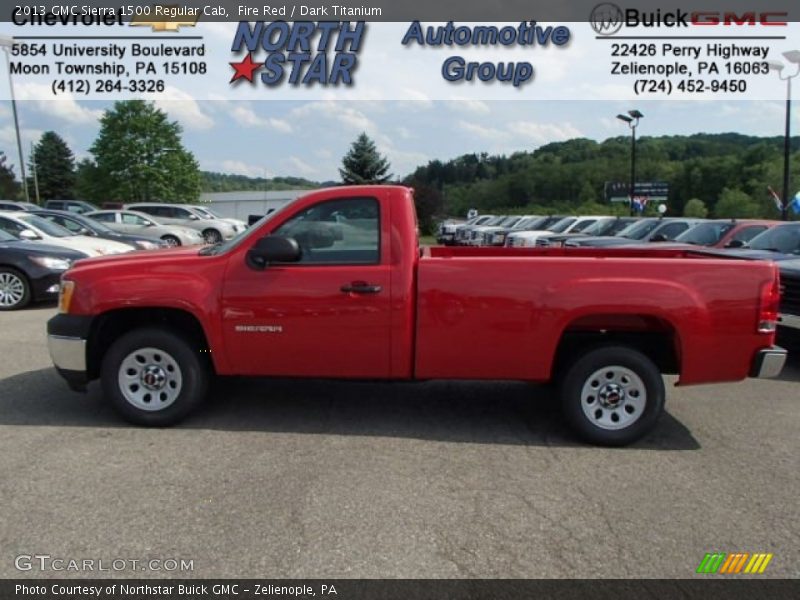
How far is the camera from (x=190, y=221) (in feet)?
84.7

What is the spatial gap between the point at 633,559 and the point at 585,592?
1.34ft

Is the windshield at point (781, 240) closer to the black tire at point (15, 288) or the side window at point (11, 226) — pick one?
the black tire at point (15, 288)

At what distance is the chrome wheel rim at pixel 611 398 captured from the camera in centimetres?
455

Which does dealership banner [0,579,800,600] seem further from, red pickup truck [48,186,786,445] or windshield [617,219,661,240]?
windshield [617,219,661,240]

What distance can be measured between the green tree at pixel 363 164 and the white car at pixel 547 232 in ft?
88.0

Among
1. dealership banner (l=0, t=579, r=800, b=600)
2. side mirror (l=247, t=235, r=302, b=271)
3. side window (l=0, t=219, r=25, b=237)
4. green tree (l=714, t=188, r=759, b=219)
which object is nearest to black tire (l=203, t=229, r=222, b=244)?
side window (l=0, t=219, r=25, b=237)

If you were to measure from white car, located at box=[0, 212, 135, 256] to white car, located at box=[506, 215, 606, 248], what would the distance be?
36.4 feet

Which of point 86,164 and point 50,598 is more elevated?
point 86,164

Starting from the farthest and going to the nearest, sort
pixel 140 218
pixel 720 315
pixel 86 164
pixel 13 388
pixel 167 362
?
pixel 86 164 → pixel 140 218 → pixel 13 388 → pixel 167 362 → pixel 720 315

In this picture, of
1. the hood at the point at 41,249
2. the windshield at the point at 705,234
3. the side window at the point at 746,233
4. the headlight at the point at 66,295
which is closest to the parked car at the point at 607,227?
the windshield at the point at 705,234

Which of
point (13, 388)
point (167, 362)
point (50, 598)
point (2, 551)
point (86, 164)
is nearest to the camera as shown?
point (50, 598)

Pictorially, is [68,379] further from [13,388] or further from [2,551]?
[2,551]

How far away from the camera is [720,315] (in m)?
4.42

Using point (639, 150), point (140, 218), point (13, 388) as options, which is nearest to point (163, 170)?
point (140, 218)
